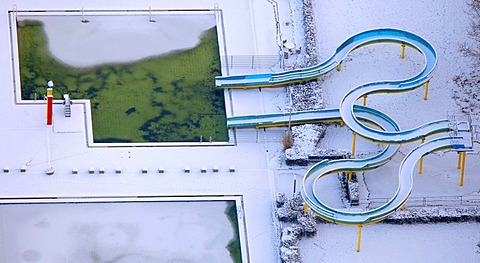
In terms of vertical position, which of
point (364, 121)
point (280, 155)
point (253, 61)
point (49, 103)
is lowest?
point (280, 155)

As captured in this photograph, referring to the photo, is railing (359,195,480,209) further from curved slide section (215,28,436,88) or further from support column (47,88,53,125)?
support column (47,88,53,125)

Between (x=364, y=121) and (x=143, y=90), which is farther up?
(x=143, y=90)

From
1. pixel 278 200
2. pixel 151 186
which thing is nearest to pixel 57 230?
pixel 151 186

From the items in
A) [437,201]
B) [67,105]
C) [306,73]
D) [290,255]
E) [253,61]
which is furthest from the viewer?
[253,61]

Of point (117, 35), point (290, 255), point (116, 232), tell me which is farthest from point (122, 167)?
point (117, 35)

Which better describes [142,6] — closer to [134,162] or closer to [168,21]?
[168,21]

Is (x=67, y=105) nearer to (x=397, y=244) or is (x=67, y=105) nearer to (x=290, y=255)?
(x=290, y=255)

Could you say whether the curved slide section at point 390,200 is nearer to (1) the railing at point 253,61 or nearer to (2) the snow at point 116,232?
(2) the snow at point 116,232

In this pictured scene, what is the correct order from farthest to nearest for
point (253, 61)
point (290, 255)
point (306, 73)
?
point (253, 61) → point (306, 73) → point (290, 255)
